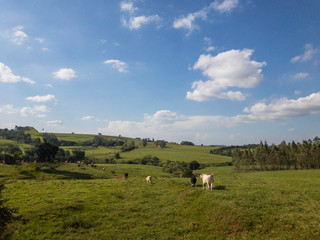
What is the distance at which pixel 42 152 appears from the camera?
77.1 meters

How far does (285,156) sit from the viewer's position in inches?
3002

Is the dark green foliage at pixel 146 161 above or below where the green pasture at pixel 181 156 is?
below

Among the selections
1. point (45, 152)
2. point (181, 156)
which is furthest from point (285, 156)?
point (45, 152)

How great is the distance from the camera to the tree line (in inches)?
2881

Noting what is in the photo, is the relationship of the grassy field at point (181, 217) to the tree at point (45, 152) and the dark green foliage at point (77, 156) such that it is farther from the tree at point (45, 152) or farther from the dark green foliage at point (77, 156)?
the dark green foliage at point (77, 156)

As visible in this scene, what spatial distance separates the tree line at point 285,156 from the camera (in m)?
73.2

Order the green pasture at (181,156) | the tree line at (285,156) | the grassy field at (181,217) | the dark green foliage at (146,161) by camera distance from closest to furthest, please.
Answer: the grassy field at (181,217) < the tree line at (285,156) < the dark green foliage at (146,161) < the green pasture at (181,156)

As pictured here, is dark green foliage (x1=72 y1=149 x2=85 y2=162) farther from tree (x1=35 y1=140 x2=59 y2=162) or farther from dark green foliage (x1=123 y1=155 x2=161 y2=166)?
tree (x1=35 y1=140 x2=59 y2=162)

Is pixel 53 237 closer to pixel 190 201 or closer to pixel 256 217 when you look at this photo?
pixel 190 201

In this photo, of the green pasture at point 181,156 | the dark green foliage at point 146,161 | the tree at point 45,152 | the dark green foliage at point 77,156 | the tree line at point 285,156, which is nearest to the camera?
the tree line at point 285,156

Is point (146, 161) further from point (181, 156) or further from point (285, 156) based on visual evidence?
point (285, 156)

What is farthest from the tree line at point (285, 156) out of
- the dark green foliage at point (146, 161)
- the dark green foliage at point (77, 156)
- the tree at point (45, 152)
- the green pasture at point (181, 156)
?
the dark green foliage at point (77, 156)

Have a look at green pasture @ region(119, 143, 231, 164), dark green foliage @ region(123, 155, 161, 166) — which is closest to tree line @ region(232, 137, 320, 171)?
green pasture @ region(119, 143, 231, 164)

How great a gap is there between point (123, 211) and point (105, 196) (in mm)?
5995
